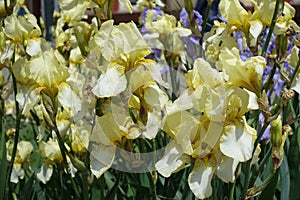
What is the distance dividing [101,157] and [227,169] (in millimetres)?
239

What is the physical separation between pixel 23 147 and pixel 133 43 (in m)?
0.84

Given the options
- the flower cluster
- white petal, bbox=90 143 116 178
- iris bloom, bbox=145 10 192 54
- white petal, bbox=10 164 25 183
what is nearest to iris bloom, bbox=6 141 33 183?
white petal, bbox=10 164 25 183

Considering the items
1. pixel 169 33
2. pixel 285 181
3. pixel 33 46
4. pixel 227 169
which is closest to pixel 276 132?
pixel 227 169

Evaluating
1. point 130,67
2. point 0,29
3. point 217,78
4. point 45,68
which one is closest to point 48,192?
point 0,29

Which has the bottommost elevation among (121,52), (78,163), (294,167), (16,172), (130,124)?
(16,172)

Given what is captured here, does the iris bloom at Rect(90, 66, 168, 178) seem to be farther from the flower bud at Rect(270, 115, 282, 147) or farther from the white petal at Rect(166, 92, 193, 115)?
the flower bud at Rect(270, 115, 282, 147)

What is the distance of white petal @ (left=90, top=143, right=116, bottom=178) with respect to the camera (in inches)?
39.9

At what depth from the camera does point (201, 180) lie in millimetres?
918

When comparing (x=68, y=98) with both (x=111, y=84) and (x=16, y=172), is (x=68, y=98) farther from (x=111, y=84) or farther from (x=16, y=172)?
(x=16, y=172)

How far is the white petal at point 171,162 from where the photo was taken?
0.93 metres

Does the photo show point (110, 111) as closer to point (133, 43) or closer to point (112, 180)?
point (133, 43)

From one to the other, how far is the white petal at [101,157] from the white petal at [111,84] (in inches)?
4.2

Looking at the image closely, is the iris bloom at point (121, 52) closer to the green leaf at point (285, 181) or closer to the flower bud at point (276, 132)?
the flower bud at point (276, 132)

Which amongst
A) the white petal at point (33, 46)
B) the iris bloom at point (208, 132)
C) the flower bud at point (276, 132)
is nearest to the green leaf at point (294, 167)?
the flower bud at point (276, 132)
